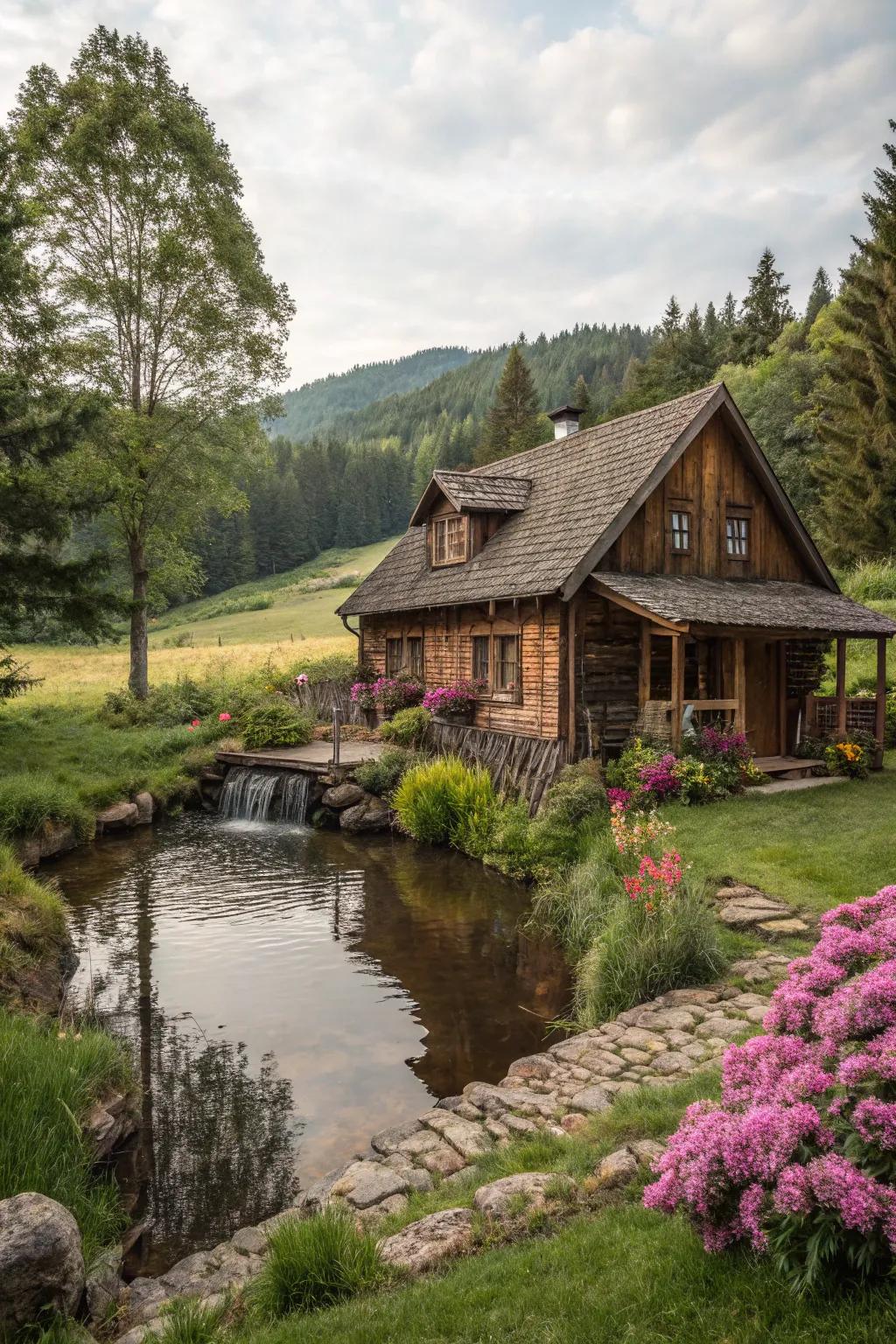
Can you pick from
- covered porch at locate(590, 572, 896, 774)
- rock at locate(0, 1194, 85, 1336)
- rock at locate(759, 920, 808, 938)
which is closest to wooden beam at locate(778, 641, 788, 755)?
covered porch at locate(590, 572, 896, 774)

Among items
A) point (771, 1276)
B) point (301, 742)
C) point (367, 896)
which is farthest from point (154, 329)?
point (771, 1276)

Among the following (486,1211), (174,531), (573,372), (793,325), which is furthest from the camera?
(573,372)

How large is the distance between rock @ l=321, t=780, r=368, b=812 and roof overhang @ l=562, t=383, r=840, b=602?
6092mm

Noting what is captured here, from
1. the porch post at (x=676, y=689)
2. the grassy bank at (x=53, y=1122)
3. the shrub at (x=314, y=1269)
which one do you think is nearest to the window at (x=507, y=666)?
the porch post at (x=676, y=689)

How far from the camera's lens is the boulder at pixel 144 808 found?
667 inches

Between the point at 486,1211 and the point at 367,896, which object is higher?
the point at 486,1211

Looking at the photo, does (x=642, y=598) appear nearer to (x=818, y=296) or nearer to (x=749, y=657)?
(x=749, y=657)

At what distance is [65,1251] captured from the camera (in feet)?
13.4

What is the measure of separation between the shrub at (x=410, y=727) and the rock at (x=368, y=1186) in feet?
43.1

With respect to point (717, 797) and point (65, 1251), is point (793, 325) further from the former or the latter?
point (65, 1251)

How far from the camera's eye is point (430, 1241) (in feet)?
13.8

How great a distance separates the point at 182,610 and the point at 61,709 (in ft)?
134

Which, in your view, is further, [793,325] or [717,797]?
[793,325]

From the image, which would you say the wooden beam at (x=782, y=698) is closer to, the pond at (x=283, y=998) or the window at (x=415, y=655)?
the pond at (x=283, y=998)
